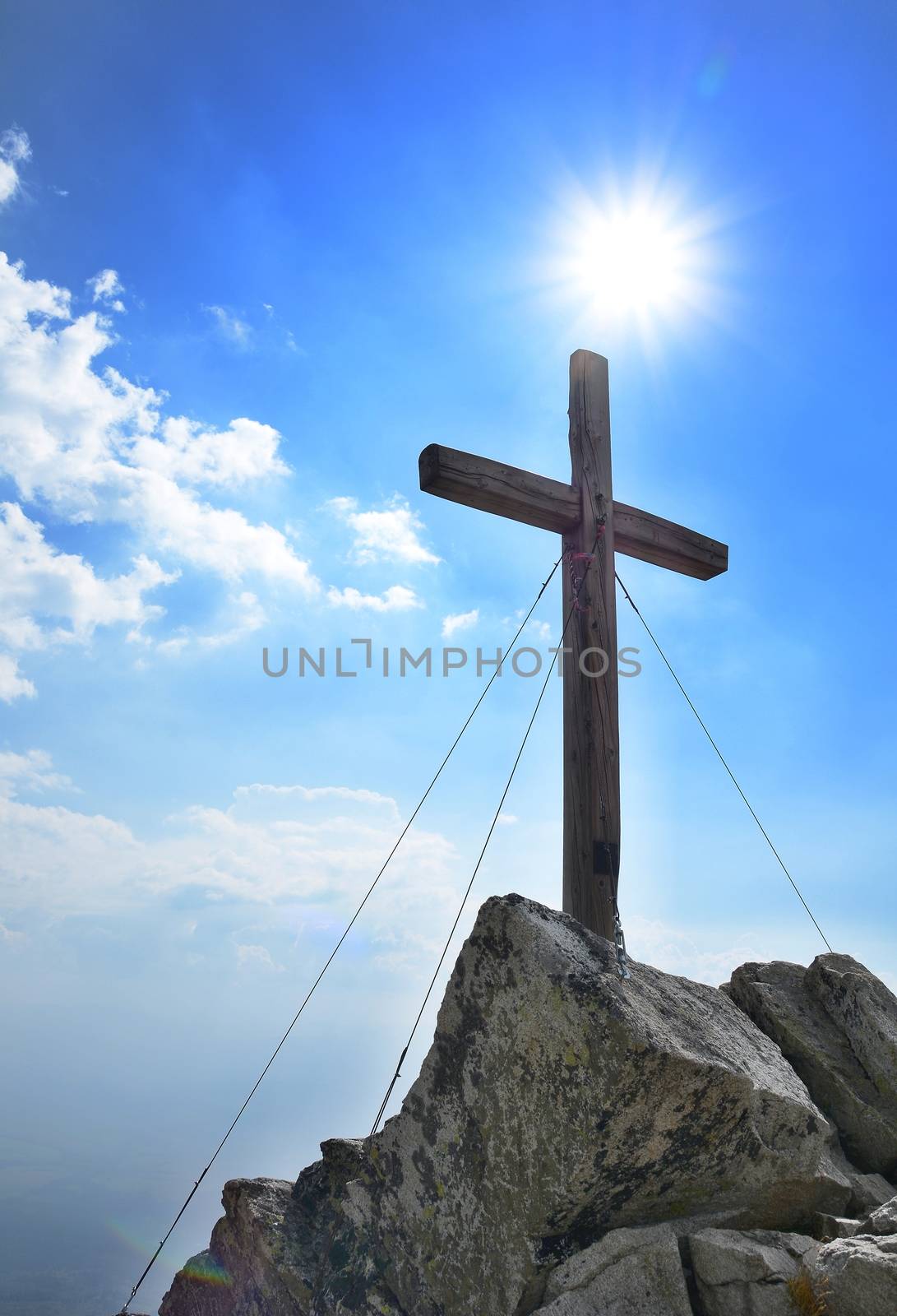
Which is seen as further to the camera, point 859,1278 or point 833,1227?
point 833,1227

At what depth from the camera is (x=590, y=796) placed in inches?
272

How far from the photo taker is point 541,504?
7617mm

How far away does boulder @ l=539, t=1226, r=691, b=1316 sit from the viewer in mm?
4062

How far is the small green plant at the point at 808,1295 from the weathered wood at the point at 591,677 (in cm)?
280

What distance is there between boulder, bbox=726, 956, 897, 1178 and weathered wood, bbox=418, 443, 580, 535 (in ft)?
13.3

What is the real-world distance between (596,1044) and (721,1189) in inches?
51.9

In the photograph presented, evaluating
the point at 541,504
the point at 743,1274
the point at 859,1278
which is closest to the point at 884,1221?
the point at 859,1278

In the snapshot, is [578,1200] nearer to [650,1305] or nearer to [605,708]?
[650,1305]

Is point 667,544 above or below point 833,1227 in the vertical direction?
above

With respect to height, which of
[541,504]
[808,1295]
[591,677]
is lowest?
[808,1295]

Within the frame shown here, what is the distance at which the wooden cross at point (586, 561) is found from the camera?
680 cm

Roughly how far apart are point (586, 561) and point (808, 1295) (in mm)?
5211

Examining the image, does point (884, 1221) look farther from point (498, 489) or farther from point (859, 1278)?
point (498, 489)

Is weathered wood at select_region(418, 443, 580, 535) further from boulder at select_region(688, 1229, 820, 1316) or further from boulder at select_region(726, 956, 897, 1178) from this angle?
boulder at select_region(688, 1229, 820, 1316)
